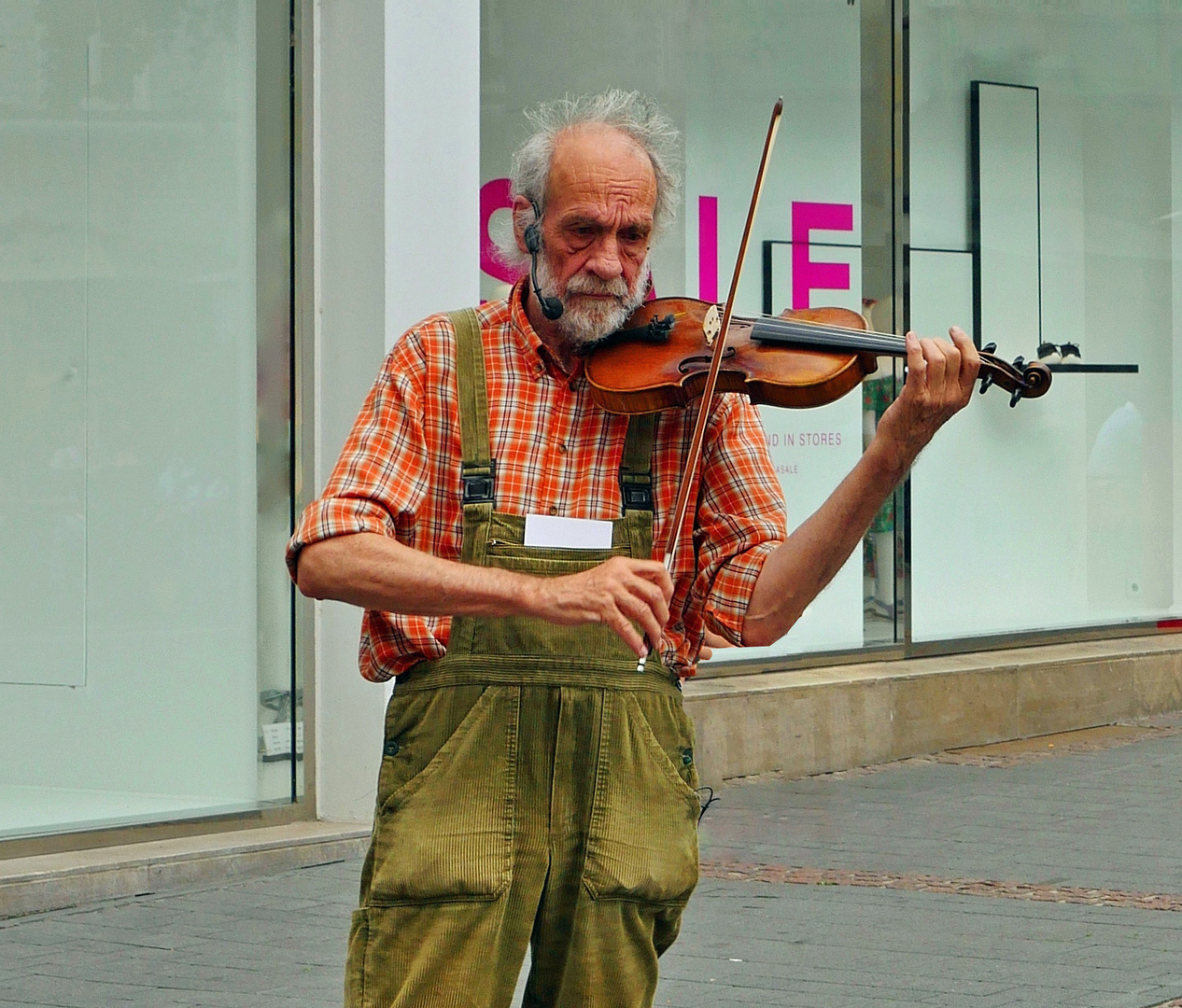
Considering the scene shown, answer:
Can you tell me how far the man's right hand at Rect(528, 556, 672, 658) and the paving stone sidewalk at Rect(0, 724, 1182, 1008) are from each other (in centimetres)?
263

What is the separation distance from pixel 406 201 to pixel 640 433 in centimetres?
400

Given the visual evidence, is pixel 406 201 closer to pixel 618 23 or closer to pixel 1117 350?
pixel 618 23

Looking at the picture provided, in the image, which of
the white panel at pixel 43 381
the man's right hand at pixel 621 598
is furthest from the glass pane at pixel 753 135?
the man's right hand at pixel 621 598

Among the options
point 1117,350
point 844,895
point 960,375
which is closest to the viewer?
point 960,375

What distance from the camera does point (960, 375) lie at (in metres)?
2.53

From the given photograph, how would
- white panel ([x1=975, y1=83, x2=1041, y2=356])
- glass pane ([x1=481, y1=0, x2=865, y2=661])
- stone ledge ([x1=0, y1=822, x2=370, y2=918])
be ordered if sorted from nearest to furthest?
1. stone ledge ([x1=0, y1=822, x2=370, y2=918])
2. glass pane ([x1=481, y1=0, x2=865, y2=661])
3. white panel ([x1=975, y1=83, x2=1041, y2=356])

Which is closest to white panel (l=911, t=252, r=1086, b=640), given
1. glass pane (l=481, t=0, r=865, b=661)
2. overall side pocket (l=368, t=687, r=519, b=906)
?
glass pane (l=481, t=0, r=865, b=661)

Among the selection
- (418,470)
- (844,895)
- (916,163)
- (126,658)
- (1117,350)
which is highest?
(916,163)

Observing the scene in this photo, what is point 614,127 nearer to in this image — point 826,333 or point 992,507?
point 826,333

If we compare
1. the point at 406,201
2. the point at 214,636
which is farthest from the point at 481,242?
the point at 214,636

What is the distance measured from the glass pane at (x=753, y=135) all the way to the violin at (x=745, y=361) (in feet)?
17.0

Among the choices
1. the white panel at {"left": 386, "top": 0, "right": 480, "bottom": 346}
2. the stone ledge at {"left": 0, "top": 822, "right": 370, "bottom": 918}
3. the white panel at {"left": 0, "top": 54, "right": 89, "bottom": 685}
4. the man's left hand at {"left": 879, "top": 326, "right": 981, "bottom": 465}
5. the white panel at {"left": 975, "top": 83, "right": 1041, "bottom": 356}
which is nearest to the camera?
the man's left hand at {"left": 879, "top": 326, "right": 981, "bottom": 465}

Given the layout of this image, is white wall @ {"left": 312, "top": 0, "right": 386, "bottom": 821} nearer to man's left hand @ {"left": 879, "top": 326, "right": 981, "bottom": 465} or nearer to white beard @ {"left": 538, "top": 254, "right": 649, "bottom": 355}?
white beard @ {"left": 538, "top": 254, "right": 649, "bottom": 355}

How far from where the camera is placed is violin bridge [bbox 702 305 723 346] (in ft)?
8.97
